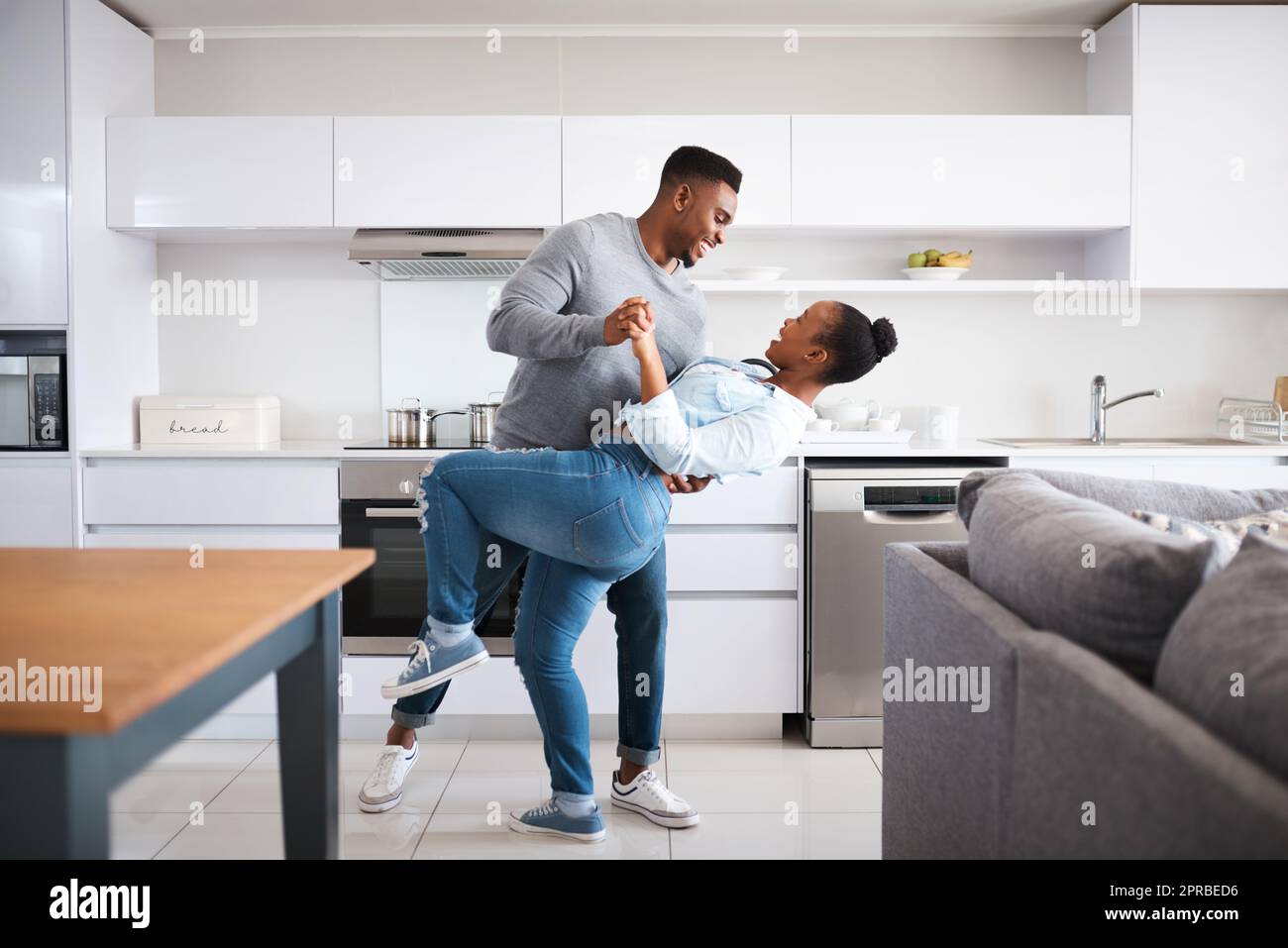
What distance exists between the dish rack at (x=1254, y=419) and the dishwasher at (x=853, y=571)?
1.29m

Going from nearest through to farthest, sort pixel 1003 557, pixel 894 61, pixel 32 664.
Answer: pixel 32 664
pixel 1003 557
pixel 894 61

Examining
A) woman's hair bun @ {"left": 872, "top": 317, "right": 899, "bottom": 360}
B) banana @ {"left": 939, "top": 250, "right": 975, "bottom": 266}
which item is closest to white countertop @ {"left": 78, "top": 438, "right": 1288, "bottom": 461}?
banana @ {"left": 939, "top": 250, "right": 975, "bottom": 266}

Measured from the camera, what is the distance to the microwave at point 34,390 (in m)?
3.25

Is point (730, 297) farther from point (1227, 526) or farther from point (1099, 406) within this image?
point (1227, 526)

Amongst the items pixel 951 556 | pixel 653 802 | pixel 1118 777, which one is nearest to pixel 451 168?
pixel 653 802

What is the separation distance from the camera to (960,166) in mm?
3441

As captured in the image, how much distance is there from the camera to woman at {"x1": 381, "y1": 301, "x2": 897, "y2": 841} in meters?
2.04

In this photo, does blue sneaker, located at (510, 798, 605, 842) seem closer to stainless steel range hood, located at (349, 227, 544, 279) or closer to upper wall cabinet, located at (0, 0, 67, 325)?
stainless steel range hood, located at (349, 227, 544, 279)

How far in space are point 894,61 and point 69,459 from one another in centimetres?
322

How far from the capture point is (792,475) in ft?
10.6

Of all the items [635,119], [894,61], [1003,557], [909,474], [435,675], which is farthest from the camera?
[894,61]

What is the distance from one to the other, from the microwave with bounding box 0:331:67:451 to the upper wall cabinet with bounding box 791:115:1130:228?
8.12 ft
